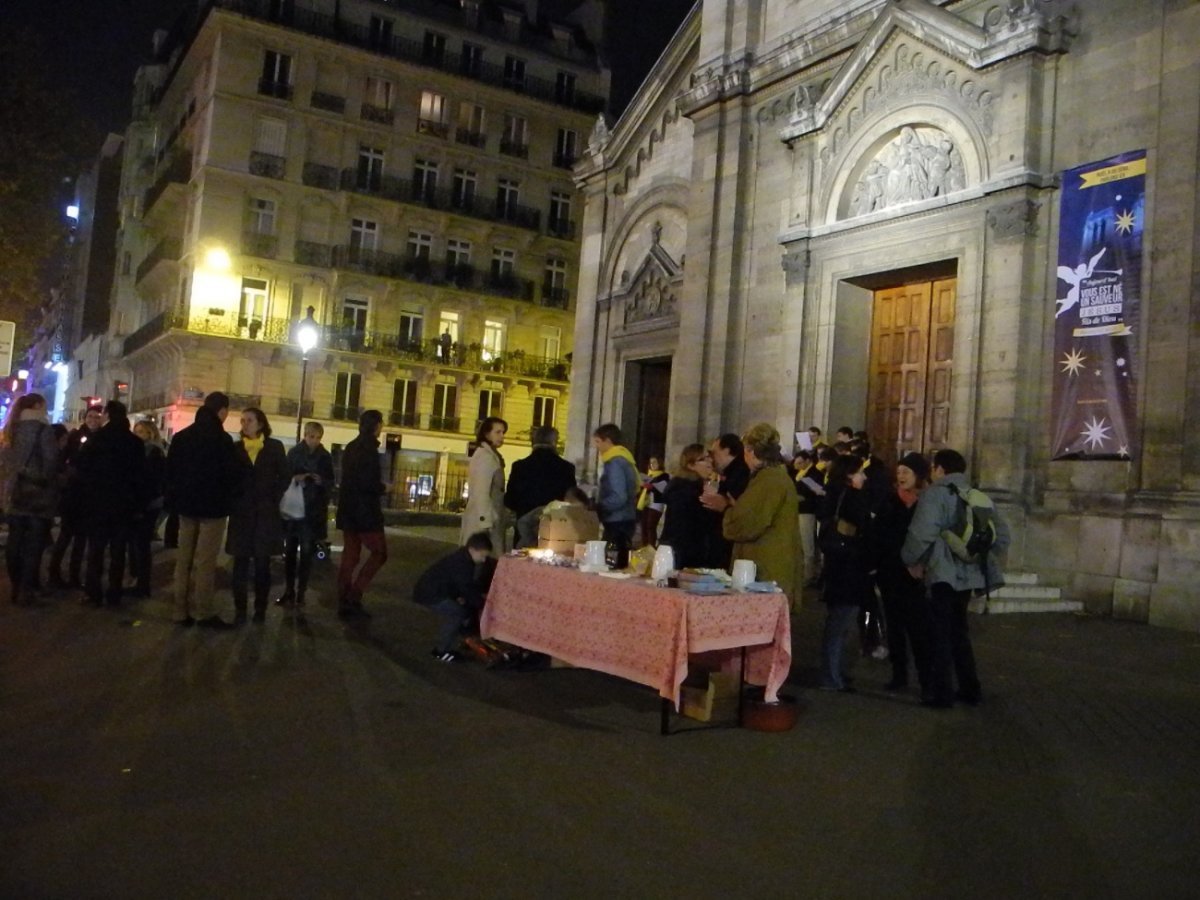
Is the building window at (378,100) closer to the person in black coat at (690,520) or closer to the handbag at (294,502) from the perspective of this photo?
the handbag at (294,502)

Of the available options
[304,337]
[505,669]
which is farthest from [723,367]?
[505,669]

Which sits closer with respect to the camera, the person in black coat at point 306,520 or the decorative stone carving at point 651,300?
the person in black coat at point 306,520

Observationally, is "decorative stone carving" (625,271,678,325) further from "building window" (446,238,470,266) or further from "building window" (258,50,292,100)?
"building window" (258,50,292,100)

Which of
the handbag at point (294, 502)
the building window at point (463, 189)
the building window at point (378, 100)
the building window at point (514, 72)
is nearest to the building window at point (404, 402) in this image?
the building window at point (463, 189)

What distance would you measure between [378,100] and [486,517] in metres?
36.5

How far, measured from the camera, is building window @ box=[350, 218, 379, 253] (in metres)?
41.8

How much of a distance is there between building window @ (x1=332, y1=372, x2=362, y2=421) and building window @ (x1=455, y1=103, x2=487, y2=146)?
10.7 meters

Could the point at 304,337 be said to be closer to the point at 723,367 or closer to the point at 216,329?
the point at 723,367

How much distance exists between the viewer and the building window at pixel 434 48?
1684 inches

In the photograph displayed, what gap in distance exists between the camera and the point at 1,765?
509 centimetres

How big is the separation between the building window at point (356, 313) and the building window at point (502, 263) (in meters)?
5.64

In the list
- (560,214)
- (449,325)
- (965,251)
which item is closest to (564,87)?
(560,214)

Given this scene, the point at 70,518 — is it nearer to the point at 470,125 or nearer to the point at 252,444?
the point at 252,444

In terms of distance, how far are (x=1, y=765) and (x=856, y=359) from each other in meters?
14.4
